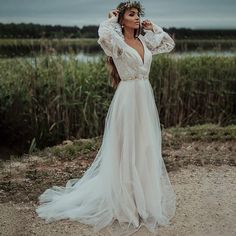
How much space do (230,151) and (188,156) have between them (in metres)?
0.56

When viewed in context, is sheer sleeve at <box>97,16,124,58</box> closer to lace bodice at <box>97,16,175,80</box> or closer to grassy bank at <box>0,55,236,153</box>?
lace bodice at <box>97,16,175,80</box>

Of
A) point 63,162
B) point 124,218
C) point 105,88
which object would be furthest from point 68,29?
point 124,218

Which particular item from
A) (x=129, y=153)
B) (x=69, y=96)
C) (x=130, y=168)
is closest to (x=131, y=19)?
(x=129, y=153)

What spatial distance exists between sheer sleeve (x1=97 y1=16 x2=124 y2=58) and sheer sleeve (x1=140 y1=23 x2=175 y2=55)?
13.9 inches

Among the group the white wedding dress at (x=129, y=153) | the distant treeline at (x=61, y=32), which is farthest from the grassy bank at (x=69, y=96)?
the white wedding dress at (x=129, y=153)

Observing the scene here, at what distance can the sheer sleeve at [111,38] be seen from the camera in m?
4.03

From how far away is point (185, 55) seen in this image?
8750mm

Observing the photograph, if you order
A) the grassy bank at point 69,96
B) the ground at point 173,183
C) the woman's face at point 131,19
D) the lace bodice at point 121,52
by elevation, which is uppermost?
the woman's face at point 131,19

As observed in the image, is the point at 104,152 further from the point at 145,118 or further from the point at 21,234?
the point at 21,234

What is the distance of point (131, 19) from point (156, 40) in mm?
340

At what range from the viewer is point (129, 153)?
4242mm

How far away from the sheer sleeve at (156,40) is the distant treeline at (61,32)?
4.03 metres

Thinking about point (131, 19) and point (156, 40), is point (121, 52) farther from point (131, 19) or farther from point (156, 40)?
point (156, 40)

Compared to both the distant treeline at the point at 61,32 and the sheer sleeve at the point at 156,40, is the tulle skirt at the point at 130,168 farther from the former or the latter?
the distant treeline at the point at 61,32
